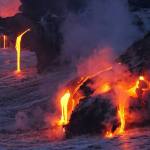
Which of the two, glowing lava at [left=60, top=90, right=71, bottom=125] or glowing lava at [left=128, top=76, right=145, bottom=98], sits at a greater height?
glowing lava at [left=128, top=76, right=145, bottom=98]

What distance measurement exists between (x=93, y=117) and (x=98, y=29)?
922 centimetres

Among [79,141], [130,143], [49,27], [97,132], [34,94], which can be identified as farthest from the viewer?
[49,27]

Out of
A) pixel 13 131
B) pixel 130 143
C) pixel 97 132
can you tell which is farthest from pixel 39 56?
pixel 130 143

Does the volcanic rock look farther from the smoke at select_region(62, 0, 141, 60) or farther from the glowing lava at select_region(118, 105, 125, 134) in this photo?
the smoke at select_region(62, 0, 141, 60)

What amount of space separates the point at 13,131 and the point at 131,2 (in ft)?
31.4

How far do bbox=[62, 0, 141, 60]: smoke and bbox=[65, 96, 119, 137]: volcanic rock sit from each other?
5926 mm

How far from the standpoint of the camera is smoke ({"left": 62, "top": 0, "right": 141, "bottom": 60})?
21.2 meters

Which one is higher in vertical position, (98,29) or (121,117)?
(98,29)

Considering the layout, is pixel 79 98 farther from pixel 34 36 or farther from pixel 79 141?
pixel 34 36

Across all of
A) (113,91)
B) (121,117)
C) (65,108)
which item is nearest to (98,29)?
(65,108)

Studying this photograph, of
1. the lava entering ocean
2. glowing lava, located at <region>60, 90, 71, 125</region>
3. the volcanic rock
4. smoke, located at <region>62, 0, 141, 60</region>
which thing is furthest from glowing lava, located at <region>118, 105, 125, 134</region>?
smoke, located at <region>62, 0, 141, 60</region>

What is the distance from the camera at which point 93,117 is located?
48.1 ft

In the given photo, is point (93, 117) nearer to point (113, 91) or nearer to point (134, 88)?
point (113, 91)

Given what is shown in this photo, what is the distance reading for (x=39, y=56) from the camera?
2653 centimetres
